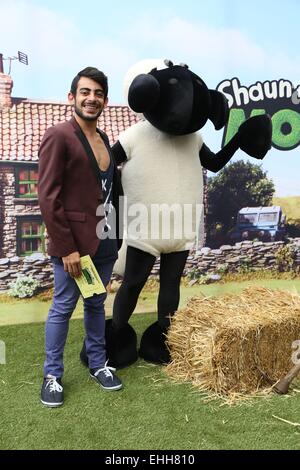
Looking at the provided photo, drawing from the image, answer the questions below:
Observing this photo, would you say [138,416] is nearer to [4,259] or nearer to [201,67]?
[4,259]

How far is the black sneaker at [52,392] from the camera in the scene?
193cm

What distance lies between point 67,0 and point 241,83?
1233 millimetres

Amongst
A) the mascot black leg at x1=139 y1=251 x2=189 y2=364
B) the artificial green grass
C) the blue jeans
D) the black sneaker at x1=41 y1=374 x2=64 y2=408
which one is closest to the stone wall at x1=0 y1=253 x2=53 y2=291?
the artificial green grass

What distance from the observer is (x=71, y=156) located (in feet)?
6.12

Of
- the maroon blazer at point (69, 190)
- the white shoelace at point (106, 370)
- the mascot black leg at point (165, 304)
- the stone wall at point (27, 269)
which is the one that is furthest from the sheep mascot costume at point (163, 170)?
the stone wall at point (27, 269)

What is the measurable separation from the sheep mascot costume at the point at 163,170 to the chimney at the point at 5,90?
3.37 feet

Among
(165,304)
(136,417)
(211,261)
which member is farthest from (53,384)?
(211,261)

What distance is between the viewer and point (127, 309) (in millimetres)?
2344

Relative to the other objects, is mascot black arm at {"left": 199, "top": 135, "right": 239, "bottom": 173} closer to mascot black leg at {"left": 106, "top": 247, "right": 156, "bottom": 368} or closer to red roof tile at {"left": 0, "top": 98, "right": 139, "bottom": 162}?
mascot black leg at {"left": 106, "top": 247, "right": 156, "bottom": 368}

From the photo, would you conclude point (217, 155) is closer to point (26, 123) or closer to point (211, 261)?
point (211, 261)

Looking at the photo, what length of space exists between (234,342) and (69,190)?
3.04ft

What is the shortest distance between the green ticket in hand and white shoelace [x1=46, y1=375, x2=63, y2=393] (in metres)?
0.38
